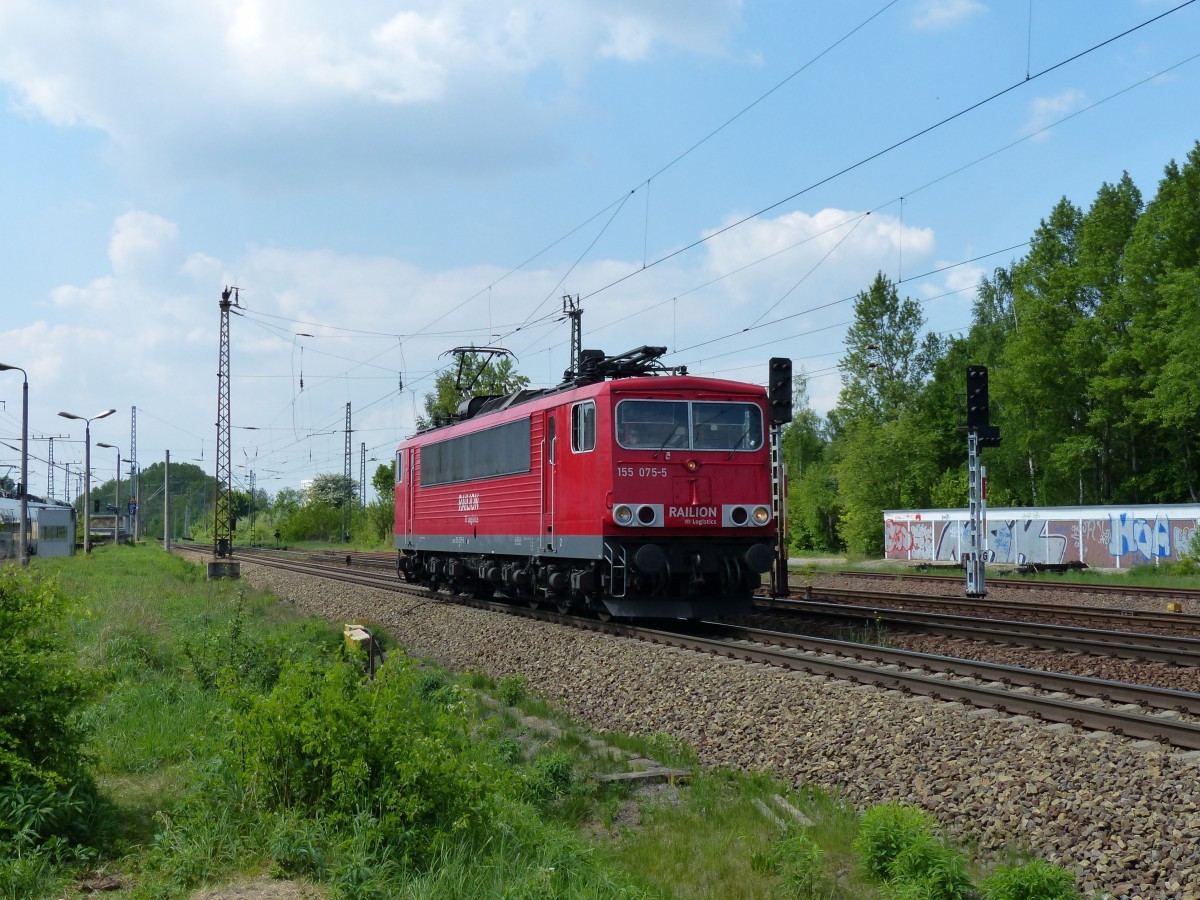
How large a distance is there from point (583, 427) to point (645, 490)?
1.38 metres

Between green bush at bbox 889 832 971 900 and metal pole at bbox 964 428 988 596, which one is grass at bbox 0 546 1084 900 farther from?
metal pole at bbox 964 428 988 596

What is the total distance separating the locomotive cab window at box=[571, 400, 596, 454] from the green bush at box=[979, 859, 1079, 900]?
10174 millimetres

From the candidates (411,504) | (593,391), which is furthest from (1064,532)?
(593,391)

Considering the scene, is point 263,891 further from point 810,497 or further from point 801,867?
point 810,497

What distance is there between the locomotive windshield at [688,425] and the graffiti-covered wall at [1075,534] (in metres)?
18.4

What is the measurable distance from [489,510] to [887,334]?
142ft

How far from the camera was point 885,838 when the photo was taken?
6.04m

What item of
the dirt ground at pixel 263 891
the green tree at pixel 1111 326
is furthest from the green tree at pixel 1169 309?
the dirt ground at pixel 263 891

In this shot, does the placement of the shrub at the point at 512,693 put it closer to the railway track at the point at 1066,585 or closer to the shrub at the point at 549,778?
the shrub at the point at 549,778

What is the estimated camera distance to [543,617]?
1778 cm

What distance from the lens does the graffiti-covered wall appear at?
30562mm

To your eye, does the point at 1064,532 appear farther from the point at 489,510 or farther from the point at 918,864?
the point at 918,864

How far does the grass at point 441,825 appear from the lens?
5.21 m

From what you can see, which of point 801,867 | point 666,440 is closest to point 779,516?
point 666,440
